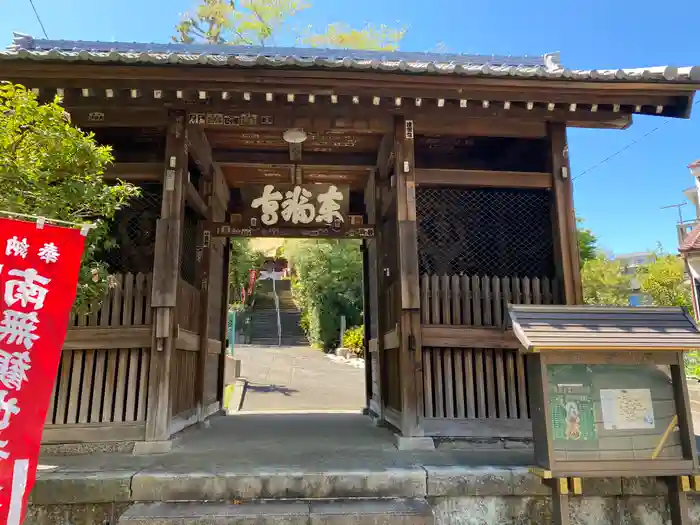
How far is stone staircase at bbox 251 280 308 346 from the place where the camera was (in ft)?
102

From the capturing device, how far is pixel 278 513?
372 centimetres

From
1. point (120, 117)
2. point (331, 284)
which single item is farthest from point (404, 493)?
point (331, 284)

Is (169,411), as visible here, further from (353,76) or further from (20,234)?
(353,76)

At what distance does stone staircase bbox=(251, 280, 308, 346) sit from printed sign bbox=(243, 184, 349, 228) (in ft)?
74.7

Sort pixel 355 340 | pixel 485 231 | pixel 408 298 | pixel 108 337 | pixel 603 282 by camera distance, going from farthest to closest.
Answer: pixel 603 282 < pixel 355 340 < pixel 485 231 < pixel 408 298 < pixel 108 337

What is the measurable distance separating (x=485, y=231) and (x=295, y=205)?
3.12 m

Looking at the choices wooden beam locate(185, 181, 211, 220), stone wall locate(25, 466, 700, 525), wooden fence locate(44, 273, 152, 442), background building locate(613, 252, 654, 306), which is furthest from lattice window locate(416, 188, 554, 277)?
background building locate(613, 252, 654, 306)

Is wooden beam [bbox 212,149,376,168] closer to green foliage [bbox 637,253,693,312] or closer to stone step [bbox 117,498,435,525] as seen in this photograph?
stone step [bbox 117,498,435,525]

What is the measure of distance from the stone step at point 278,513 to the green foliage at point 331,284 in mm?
20448

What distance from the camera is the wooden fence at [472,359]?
5.59 metres

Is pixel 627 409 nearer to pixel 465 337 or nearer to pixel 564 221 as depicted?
pixel 465 337

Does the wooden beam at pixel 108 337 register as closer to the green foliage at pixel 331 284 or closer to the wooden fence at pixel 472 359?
the wooden fence at pixel 472 359

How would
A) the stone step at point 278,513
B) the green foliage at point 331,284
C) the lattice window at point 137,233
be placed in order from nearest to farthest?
the stone step at point 278,513
the lattice window at point 137,233
the green foliage at point 331,284

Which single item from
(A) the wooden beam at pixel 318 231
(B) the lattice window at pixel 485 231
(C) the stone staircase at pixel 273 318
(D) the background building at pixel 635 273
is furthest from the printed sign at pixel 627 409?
(C) the stone staircase at pixel 273 318
